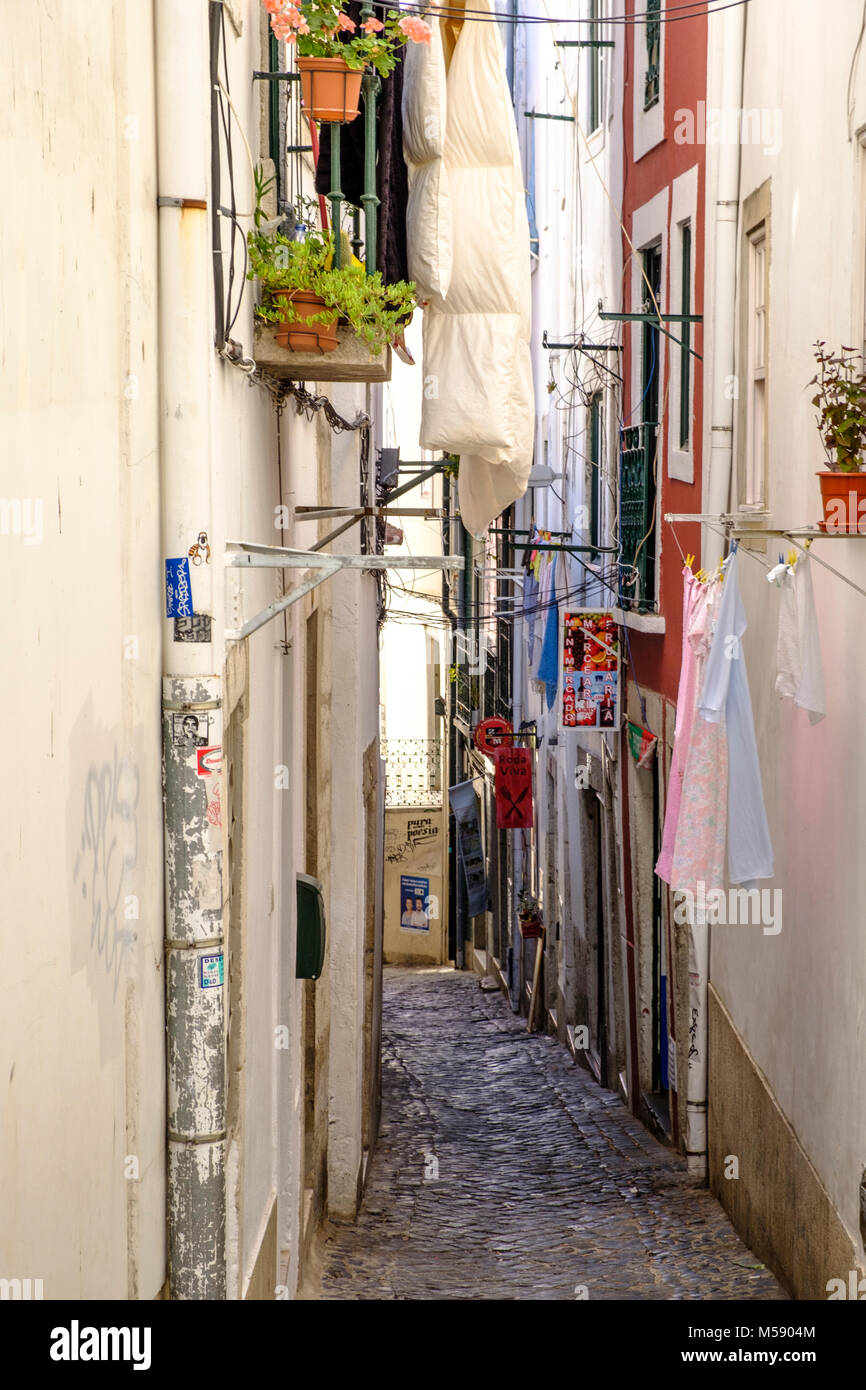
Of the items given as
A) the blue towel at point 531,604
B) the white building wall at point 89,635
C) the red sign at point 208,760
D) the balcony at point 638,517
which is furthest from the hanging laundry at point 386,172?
the blue towel at point 531,604

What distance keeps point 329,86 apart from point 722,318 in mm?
5748

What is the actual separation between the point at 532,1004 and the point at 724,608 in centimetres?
1333

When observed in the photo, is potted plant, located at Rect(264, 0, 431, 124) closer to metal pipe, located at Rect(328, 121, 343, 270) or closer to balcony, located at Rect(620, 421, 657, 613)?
metal pipe, located at Rect(328, 121, 343, 270)

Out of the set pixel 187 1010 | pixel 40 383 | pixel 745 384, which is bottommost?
pixel 187 1010

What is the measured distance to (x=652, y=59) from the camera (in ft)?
46.0

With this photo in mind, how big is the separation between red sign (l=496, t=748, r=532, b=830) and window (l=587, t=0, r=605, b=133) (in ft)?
26.4

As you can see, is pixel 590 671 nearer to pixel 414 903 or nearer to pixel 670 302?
pixel 670 302

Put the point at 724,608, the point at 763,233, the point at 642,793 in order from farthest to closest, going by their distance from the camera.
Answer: the point at 642,793
the point at 763,233
the point at 724,608

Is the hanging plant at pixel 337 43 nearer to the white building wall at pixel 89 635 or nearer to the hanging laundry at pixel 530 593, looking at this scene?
the white building wall at pixel 89 635

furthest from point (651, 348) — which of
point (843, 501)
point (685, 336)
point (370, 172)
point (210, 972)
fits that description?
point (210, 972)

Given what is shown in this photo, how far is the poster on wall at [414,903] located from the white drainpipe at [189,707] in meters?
24.7

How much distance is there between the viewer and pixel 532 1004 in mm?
20984

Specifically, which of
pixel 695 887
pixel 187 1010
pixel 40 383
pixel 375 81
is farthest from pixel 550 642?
pixel 40 383
